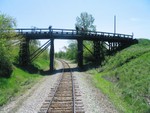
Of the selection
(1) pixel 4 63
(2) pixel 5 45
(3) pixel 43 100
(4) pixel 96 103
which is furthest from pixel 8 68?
(4) pixel 96 103

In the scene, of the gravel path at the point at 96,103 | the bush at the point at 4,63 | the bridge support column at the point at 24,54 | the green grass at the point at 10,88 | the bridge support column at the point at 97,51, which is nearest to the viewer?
the gravel path at the point at 96,103

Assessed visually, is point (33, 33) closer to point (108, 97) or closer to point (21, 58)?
point (21, 58)

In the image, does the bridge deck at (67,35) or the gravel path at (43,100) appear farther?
the bridge deck at (67,35)

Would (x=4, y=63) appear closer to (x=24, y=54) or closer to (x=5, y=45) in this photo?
(x=5, y=45)

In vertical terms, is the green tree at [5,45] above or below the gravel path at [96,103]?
above

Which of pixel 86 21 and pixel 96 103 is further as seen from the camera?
pixel 86 21

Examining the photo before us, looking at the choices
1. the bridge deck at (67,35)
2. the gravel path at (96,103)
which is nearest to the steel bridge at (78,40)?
the bridge deck at (67,35)

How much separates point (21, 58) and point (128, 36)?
25078 mm

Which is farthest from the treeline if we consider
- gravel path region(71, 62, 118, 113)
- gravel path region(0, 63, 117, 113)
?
gravel path region(71, 62, 118, 113)

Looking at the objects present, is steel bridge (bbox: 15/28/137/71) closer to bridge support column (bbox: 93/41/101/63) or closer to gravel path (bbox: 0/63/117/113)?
Result: bridge support column (bbox: 93/41/101/63)

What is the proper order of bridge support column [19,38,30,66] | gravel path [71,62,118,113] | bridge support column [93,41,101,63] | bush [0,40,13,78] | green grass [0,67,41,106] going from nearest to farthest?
gravel path [71,62,118,113]
green grass [0,67,41,106]
bush [0,40,13,78]
bridge support column [19,38,30,66]
bridge support column [93,41,101,63]

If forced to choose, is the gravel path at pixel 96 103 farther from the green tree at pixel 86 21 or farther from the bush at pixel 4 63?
the green tree at pixel 86 21

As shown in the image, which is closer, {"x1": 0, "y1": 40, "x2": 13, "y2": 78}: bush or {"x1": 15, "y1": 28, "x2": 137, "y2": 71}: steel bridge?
{"x1": 0, "y1": 40, "x2": 13, "y2": 78}: bush

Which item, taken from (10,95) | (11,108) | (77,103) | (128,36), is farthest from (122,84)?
(128,36)
